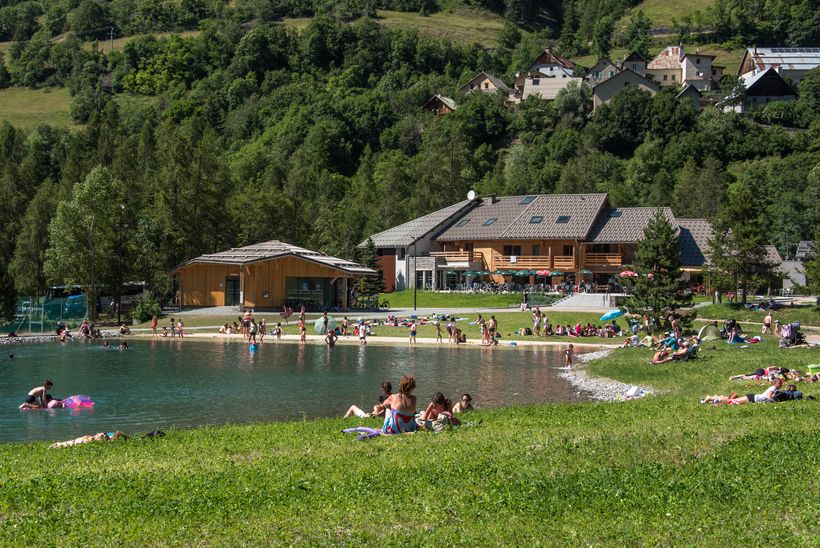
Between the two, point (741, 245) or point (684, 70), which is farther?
point (684, 70)

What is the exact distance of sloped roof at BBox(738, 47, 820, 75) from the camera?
162 metres

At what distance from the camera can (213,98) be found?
17212cm

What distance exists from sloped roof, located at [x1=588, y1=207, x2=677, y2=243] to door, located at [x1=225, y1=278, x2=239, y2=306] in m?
29.2

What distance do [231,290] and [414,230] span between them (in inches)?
801

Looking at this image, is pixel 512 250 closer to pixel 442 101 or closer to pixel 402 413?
pixel 402 413

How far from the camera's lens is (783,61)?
165 m

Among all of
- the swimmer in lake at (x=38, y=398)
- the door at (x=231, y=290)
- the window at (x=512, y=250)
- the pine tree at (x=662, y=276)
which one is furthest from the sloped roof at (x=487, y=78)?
the swimmer in lake at (x=38, y=398)

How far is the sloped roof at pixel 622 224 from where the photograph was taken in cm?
7094

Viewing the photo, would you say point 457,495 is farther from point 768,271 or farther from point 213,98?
point 213,98

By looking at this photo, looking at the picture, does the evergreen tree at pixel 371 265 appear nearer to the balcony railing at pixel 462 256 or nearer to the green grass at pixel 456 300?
the green grass at pixel 456 300

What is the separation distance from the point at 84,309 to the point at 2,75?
15401cm

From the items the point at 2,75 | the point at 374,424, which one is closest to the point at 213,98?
the point at 2,75

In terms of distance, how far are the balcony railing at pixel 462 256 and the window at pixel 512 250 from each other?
231 centimetres

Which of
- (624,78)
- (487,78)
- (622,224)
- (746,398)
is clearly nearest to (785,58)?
(624,78)
